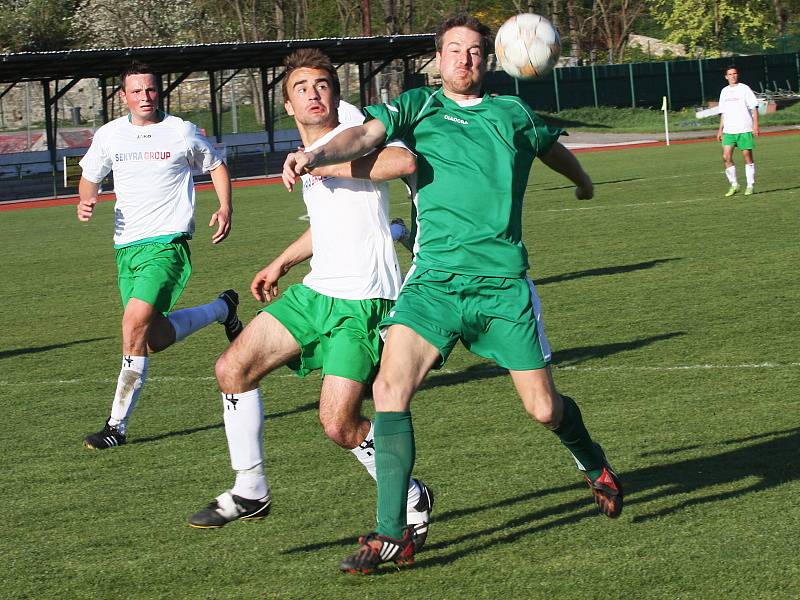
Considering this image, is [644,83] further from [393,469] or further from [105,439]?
[393,469]

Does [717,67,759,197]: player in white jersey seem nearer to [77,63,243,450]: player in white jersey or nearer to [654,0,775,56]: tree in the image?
[77,63,243,450]: player in white jersey

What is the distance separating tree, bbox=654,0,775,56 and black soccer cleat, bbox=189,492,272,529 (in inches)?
2430

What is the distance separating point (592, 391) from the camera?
26.1 feet

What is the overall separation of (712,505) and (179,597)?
2.24m

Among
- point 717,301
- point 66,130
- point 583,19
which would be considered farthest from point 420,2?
point 717,301

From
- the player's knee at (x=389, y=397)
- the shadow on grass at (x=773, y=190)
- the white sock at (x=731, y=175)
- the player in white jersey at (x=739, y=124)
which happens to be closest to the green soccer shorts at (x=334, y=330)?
the player's knee at (x=389, y=397)

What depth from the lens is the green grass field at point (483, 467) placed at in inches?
190

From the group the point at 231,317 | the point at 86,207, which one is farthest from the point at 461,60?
the point at 231,317

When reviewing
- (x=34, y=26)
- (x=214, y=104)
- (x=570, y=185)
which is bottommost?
(x=570, y=185)

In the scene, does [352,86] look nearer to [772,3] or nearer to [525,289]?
[772,3]

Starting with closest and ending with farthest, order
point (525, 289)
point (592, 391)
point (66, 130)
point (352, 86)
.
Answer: point (525, 289) < point (592, 391) < point (66, 130) < point (352, 86)

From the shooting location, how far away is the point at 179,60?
1414 inches

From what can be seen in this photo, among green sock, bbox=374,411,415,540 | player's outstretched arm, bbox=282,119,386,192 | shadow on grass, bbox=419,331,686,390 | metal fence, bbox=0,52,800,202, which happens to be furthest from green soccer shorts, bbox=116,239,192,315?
metal fence, bbox=0,52,800,202

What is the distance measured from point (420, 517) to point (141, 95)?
3.93 m
